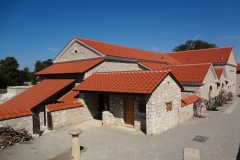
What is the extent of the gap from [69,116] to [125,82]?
→ 448 cm

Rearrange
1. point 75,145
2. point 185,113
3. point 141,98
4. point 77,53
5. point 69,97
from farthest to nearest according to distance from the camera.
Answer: point 77,53 < point 69,97 < point 185,113 < point 141,98 < point 75,145

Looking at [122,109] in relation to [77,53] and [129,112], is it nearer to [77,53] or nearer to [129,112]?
[129,112]

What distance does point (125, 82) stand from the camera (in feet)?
37.7

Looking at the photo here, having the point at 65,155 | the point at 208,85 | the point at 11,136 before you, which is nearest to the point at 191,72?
the point at 208,85

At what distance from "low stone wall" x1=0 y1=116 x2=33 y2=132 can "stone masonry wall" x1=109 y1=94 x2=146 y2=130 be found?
5.06 metres

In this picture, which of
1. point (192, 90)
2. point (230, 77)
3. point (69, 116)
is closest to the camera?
point (69, 116)

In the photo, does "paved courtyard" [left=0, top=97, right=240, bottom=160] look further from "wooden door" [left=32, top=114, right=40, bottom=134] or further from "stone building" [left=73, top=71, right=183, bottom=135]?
"stone building" [left=73, top=71, right=183, bottom=135]

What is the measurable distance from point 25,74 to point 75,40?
271ft

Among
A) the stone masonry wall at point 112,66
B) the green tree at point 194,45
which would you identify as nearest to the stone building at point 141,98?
the stone masonry wall at point 112,66

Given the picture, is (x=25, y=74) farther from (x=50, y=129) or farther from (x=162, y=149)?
(x=162, y=149)

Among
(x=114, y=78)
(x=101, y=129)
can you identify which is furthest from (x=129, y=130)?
(x=114, y=78)

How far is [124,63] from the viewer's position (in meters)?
18.7

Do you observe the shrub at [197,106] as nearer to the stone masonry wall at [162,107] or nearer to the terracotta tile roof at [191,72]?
the terracotta tile roof at [191,72]

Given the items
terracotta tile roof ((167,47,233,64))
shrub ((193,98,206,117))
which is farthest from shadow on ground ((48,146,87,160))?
terracotta tile roof ((167,47,233,64))
